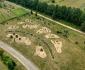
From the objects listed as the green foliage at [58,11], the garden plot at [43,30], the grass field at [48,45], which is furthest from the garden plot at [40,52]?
the green foliage at [58,11]

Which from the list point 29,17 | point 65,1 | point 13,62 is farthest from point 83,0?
point 13,62

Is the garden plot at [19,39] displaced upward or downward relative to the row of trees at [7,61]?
upward

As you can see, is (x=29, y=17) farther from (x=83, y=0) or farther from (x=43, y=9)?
(x=83, y=0)

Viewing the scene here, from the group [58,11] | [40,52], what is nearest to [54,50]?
[40,52]

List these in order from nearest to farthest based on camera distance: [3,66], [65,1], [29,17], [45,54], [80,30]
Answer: [3,66] → [45,54] → [80,30] → [29,17] → [65,1]

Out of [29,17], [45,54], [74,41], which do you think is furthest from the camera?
[29,17]

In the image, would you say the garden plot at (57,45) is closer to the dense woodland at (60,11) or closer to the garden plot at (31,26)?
the garden plot at (31,26)
